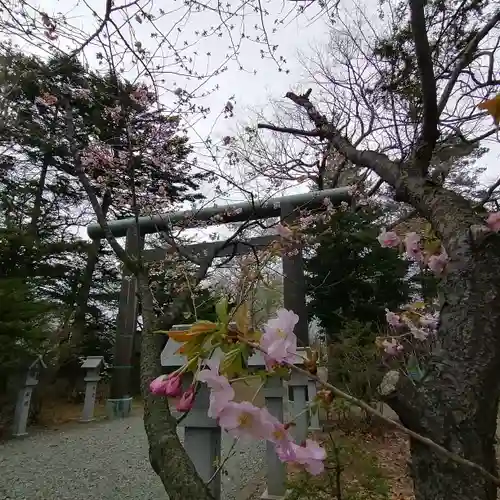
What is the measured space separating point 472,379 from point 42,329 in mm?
5727

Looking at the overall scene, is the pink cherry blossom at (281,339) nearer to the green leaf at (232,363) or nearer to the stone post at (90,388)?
the green leaf at (232,363)

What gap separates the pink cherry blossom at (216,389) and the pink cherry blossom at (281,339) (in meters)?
0.07

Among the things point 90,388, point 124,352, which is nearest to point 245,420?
point 90,388

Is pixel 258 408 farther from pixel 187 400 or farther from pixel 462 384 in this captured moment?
pixel 462 384

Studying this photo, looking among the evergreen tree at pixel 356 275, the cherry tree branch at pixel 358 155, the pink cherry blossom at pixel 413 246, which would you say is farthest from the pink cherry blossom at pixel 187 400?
the evergreen tree at pixel 356 275

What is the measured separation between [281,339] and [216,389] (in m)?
0.11

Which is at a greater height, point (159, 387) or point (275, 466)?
point (159, 387)

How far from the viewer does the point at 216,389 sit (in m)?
0.47

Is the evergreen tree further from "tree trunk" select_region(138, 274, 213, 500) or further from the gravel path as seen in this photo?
"tree trunk" select_region(138, 274, 213, 500)

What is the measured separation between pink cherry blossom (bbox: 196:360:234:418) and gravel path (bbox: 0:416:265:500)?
2.63 meters

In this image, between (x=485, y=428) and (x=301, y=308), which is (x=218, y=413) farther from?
(x=301, y=308)

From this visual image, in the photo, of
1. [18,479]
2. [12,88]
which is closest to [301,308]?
[18,479]

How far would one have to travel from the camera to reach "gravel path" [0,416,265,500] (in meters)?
2.91

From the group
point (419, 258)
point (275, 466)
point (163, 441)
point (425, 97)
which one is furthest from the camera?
point (275, 466)
